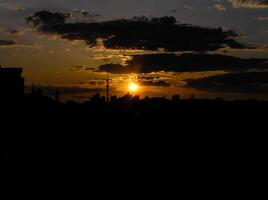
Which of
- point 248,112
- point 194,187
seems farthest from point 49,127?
point 248,112

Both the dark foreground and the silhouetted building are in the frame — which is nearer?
the dark foreground

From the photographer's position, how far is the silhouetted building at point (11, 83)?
4856 cm

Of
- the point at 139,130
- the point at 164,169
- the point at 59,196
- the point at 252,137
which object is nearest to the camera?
the point at 59,196

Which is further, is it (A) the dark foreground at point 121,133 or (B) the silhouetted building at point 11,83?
(B) the silhouetted building at point 11,83

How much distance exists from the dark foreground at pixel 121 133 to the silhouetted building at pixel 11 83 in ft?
4.24

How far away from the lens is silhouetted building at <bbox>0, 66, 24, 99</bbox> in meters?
48.6

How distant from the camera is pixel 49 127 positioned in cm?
4709

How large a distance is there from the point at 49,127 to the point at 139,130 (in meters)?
11.8

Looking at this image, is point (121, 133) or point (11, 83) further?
point (121, 133)

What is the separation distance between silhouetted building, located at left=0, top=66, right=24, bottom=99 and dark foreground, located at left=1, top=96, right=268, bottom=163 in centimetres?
129

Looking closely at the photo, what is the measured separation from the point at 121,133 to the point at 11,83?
12.6 m

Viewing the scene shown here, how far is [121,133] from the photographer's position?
5250 centimetres

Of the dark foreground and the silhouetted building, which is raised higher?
the silhouetted building

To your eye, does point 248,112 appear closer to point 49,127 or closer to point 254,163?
point 254,163
